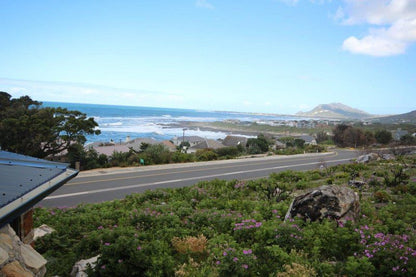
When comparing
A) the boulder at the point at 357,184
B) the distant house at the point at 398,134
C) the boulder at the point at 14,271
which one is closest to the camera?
the boulder at the point at 14,271

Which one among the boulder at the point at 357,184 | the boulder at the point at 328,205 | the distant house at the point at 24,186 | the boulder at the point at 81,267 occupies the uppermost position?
the distant house at the point at 24,186

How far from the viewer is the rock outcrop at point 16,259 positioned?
2.68 meters

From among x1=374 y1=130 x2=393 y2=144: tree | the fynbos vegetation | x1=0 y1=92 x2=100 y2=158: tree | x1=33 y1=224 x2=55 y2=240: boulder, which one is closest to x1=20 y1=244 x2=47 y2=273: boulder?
the fynbos vegetation

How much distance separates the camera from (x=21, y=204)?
2799mm

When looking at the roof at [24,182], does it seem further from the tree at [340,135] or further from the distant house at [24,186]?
the tree at [340,135]

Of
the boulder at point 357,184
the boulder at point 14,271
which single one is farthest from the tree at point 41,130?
the boulder at point 14,271

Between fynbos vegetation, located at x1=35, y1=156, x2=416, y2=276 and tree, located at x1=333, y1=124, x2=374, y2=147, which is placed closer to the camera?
fynbos vegetation, located at x1=35, y1=156, x2=416, y2=276

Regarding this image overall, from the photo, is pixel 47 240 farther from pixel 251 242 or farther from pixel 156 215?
pixel 251 242

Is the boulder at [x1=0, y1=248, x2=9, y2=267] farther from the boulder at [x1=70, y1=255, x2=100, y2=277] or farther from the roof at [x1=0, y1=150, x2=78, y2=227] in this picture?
the boulder at [x1=70, y1=255, x2=100, y2=277]

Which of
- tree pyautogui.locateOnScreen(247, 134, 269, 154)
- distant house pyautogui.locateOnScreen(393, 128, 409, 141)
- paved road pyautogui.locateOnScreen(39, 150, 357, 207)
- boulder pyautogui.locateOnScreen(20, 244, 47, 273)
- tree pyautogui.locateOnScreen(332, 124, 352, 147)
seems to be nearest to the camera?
boulder pyautogui.locateOnScreen(20, 244, 47, 273)

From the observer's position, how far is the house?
271 cm

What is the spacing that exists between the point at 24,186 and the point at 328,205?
5.77 m

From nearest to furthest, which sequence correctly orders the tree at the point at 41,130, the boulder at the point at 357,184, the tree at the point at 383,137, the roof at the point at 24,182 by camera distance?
the roof at the point at 24,182 < the boulder at the point at 357,184 < the tree at the point at 41,130 < the tree at the point at 383,137

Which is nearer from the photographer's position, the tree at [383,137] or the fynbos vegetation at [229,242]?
the fynbos vegetation at [229,242]
